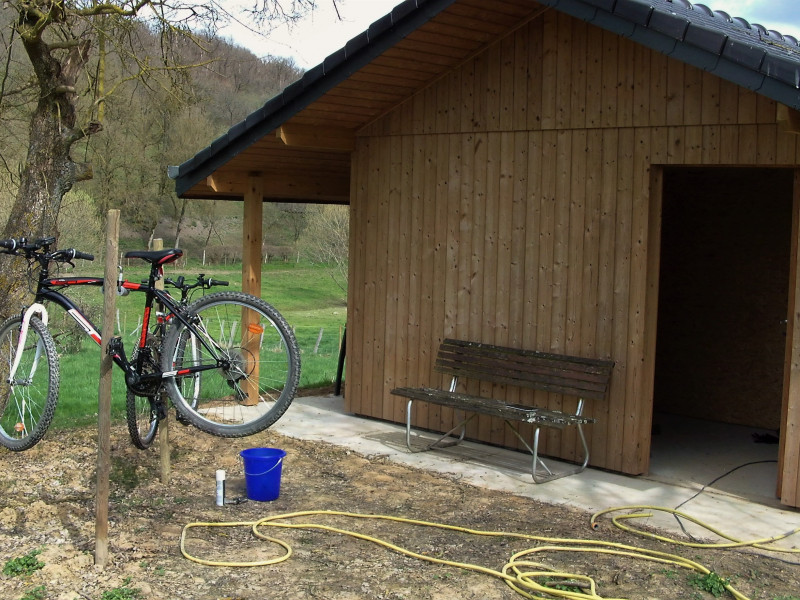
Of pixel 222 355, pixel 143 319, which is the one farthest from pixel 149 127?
pixel 222 355

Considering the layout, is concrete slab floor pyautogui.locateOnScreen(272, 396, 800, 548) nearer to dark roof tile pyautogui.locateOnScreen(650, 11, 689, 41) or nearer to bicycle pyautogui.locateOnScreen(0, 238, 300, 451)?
bicycle pyautogui.locateOnScreen(0, 238, 300, 451)

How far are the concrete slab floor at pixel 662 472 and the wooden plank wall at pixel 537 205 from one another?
10.4 inches

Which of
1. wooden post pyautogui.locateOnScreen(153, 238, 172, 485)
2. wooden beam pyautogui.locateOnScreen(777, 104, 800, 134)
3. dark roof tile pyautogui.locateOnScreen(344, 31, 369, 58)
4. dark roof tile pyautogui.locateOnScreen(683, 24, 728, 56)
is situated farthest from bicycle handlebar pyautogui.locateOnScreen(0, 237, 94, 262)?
wooden beam pyautogui.locateOnScreen(777, 104, 800, 134)

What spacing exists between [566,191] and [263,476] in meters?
3.06

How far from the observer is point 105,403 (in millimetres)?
4402

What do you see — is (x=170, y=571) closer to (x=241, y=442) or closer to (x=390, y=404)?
(x=241, y=442)

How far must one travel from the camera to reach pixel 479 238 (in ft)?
22.8

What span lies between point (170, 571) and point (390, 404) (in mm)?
3687

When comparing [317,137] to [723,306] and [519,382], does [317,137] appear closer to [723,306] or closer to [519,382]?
[519,382]

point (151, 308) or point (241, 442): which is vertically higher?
point (151, 308)

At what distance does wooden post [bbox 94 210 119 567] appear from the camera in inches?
168

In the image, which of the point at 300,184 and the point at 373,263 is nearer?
the point at 373,263

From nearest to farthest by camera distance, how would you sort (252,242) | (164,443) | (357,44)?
1. (164,443)
2. (357,44)
3. (252,242)

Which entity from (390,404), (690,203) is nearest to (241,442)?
(390,404)
